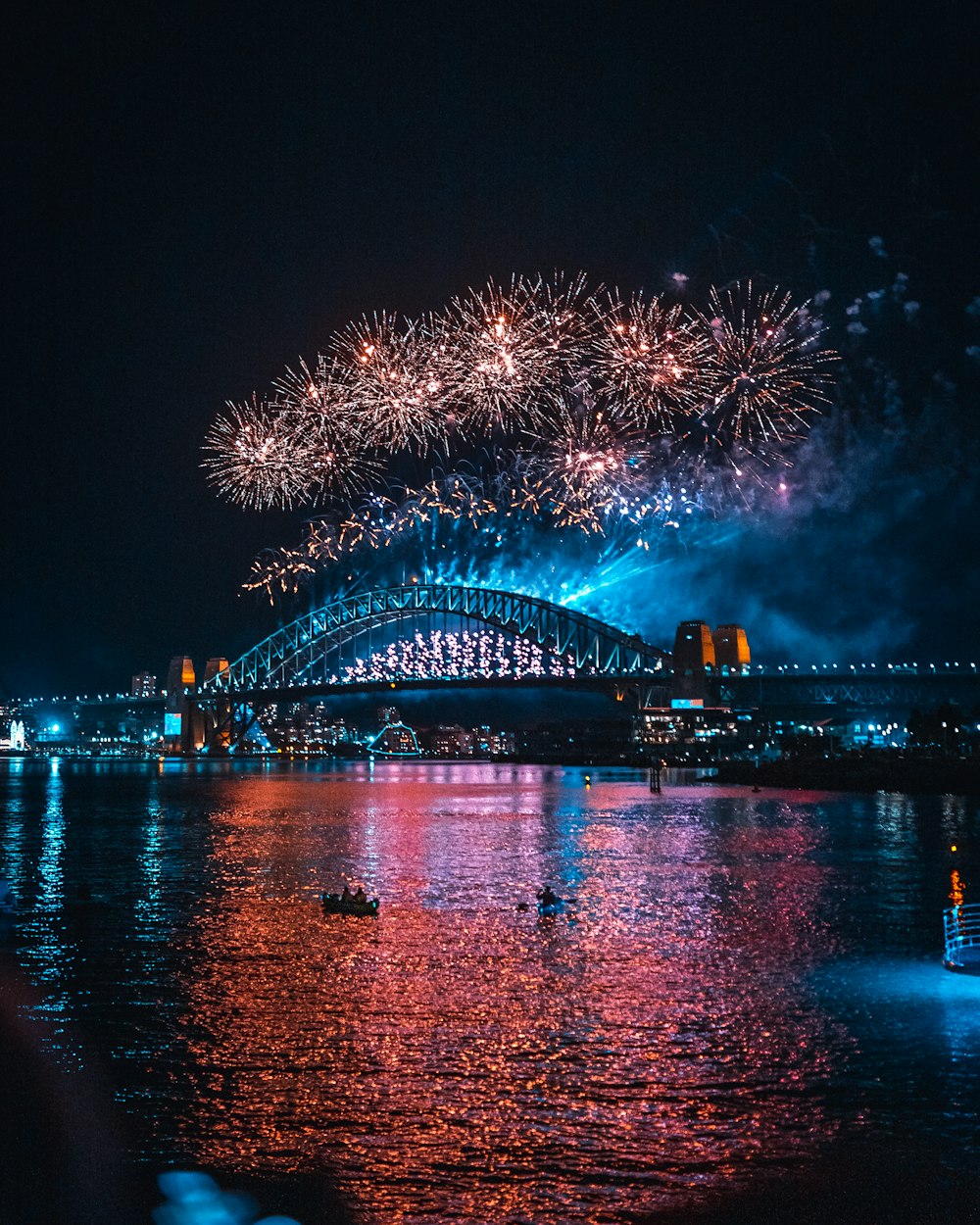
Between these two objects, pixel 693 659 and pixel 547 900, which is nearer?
pixel 547 900

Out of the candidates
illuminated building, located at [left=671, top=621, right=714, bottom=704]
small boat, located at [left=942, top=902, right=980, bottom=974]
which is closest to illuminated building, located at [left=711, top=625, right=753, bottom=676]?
illuminated building, located at [left=671, top=621, right=714, bottom=704]

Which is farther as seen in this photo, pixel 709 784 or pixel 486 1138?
pixel 709 784

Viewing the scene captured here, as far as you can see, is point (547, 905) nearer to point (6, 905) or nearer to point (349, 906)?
point (349, 906)

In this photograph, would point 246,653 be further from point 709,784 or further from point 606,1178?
point 606,1178

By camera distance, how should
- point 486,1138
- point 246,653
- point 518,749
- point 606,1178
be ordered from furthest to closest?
point 518,749, point 246,653, point 486,1138, point 606,1178

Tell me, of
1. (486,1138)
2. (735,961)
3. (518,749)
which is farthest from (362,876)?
(518,749)

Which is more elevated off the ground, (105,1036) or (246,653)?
(246,653)

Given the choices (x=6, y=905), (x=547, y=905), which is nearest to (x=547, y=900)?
(x=547, y=905)

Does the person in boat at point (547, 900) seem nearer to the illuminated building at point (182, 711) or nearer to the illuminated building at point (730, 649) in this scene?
the illuminated building at point (730, 649)

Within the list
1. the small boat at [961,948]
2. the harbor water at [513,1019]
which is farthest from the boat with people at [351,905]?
the small boat at [961,948]
